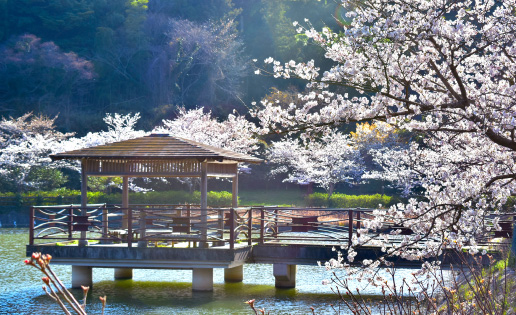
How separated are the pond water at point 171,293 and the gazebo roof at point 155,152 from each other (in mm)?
2694

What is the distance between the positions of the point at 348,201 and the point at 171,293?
17341 mm

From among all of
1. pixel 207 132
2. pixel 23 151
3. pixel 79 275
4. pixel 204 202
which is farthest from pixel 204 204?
pixel 23 151

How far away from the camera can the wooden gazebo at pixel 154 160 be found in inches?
511

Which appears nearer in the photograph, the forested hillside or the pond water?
the pond water

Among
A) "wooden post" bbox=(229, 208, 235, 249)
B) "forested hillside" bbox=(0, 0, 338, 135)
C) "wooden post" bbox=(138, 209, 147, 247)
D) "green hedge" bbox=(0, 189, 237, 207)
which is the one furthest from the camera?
"forested hillside" bbox=(0, 0, 338, 135)

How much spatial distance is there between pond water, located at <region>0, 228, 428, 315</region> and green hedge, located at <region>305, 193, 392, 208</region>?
12.5 meters

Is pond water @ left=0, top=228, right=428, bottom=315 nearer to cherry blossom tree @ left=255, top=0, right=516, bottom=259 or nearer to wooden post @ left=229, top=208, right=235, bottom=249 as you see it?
wooden post @ left=229, top=208, right=235, bottom=249

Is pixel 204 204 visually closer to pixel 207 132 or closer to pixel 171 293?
pixel 171 293

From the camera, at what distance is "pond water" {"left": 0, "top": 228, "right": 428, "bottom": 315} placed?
11422mm

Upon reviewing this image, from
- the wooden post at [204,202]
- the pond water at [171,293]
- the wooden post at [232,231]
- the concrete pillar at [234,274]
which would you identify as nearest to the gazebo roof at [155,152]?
the wooden post at [204,202]

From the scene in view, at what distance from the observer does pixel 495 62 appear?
24.3 ft

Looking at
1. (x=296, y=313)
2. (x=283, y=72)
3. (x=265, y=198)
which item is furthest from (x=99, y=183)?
(x=283, y=72)

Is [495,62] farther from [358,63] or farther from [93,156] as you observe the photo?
[93,156]

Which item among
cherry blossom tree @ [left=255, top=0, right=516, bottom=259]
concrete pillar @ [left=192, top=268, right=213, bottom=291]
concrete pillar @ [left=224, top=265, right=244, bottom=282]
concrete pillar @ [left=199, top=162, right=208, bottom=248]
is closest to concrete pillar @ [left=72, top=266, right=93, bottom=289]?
concrete pillar @ [left=192, top=268, right=213, bottom=291]
